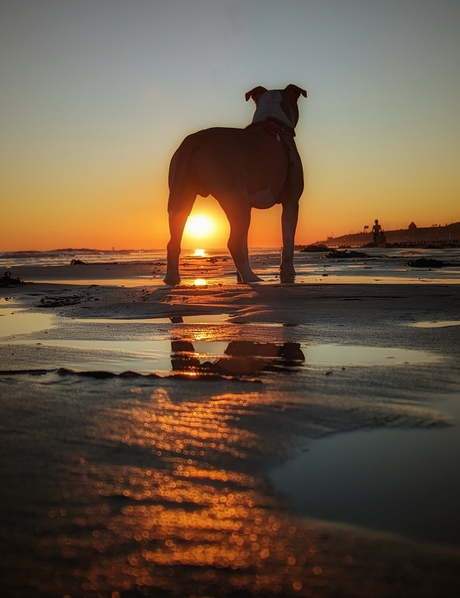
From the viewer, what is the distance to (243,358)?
11.8ft

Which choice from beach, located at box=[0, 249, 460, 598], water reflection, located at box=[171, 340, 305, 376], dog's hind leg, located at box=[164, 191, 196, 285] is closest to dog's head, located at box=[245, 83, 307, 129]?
dog's hind leg, located at box=[164, 191, 196, 285]

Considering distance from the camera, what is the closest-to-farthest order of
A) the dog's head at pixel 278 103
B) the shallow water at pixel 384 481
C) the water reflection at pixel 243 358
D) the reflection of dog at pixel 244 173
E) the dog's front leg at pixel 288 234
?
1. the shallow water at pixel 384 481
2. the water reflection at pixel 243 358
3. the reflection of dog at pixel 244 173
4. the dog's front leg at pixel 288 234
5. the dog's head at pixel 278 103

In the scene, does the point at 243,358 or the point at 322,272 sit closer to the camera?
the point at 243,358

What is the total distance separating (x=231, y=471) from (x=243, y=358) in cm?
190

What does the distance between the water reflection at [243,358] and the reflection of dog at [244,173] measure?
223 inches

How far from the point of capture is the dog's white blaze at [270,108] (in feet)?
37.4

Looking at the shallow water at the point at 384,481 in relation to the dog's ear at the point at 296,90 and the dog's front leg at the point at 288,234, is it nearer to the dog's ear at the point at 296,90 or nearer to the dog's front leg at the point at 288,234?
the dog's front leg at the point at 288,234

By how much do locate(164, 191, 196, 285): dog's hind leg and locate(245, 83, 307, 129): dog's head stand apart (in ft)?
7.66

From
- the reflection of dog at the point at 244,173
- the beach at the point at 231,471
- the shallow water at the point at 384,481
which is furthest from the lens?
the reflection of dog at the point at 244,173

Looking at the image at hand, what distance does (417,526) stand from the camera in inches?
54.4

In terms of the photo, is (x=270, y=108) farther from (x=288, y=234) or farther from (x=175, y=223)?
(x=175, y=223)

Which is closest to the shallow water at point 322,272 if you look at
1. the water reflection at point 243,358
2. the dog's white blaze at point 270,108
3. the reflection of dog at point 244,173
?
the reflection of dog at point 244,173

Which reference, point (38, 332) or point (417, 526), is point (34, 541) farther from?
point (38, 332)

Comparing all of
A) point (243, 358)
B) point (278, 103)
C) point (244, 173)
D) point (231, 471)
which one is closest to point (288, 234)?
point (244, 173)
